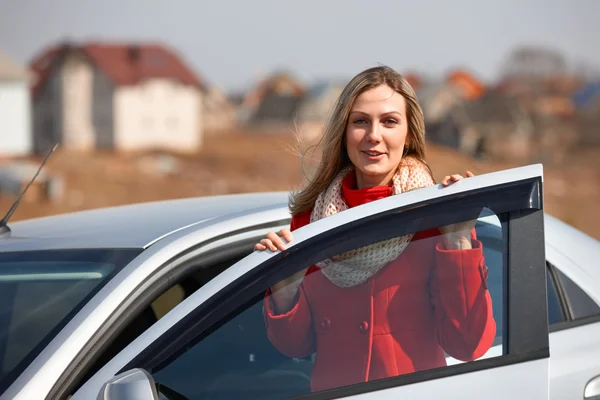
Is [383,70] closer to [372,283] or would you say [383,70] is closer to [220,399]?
[372,283]

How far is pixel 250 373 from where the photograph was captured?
2137 millimetres

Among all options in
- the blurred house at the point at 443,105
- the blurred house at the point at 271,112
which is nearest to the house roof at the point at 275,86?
the blurred house at the point at 271,112

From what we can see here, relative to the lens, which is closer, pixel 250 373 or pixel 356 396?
pixel 356 396

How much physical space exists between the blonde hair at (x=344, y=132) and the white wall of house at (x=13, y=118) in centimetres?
3933

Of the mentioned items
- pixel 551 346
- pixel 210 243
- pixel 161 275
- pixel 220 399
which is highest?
pixel 210 243

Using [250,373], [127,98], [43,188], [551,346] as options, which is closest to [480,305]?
[551,346]

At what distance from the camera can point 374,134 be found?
2.25 meters

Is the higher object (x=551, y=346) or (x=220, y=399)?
(x=551, y=346)

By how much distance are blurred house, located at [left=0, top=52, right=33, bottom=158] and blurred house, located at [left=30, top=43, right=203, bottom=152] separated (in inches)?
320

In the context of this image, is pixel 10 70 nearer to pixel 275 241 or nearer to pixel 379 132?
pixel 379 132

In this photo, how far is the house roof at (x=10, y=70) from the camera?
3934cm

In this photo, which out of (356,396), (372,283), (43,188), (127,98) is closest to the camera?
(356,396)

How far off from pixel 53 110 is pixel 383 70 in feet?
164

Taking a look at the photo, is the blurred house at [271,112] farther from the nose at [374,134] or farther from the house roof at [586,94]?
the nose at [374,134]
